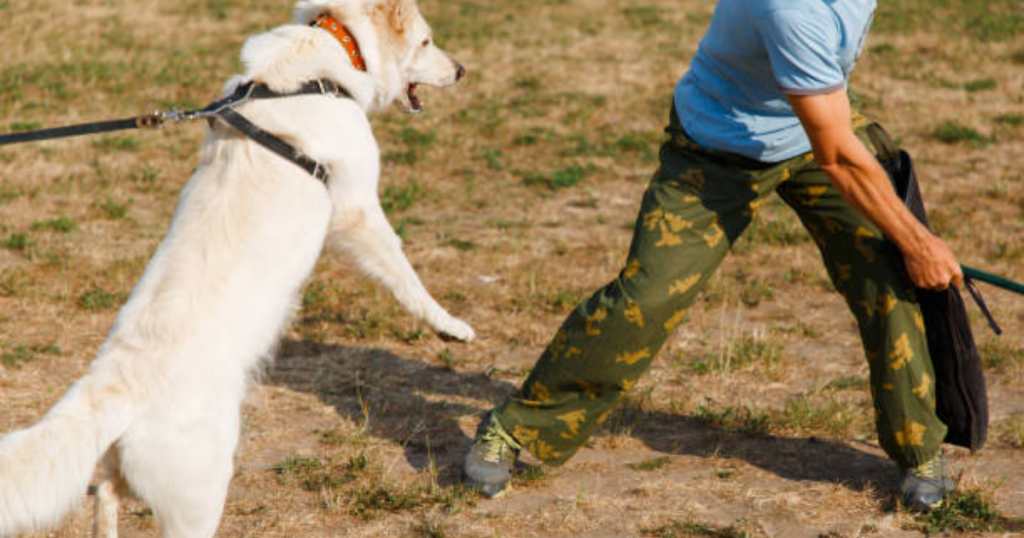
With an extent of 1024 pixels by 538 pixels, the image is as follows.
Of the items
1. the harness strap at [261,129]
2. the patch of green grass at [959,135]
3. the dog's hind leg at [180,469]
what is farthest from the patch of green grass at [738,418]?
the patch of green grass at [959,135]

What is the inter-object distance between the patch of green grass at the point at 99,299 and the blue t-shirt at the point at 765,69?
10.9 feet

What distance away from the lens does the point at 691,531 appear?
3.31m

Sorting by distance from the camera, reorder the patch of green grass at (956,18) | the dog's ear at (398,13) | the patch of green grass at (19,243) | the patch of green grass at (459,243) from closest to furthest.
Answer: the dog's ear at (398,13) → the patch of green grass at (19,243) → the patch of green grass at (459,243) → the patch of green grass at (956,18)

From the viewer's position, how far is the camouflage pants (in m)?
3.31

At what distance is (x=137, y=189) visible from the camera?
736cm

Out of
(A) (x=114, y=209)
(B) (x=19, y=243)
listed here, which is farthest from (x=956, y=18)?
(B) (x=19, y=243)

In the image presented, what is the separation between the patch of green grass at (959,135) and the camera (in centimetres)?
868

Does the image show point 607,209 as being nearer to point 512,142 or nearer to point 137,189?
point 512,142

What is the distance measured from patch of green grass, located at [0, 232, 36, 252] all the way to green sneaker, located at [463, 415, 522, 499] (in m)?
3.74

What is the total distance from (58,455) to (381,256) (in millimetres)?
1576

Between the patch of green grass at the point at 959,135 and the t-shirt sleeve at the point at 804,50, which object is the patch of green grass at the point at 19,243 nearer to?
the t-shirt sleeve at the point at 804,50

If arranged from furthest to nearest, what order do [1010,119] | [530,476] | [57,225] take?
[1010,119], [57,225], [530,476]

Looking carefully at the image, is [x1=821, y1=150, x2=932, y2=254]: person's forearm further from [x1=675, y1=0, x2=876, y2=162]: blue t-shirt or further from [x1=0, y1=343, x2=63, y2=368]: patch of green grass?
[x1=0, y1=343, x2=63, y2=368]: patch of green grass

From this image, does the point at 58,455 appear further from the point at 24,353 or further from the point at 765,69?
the point at 24,353
